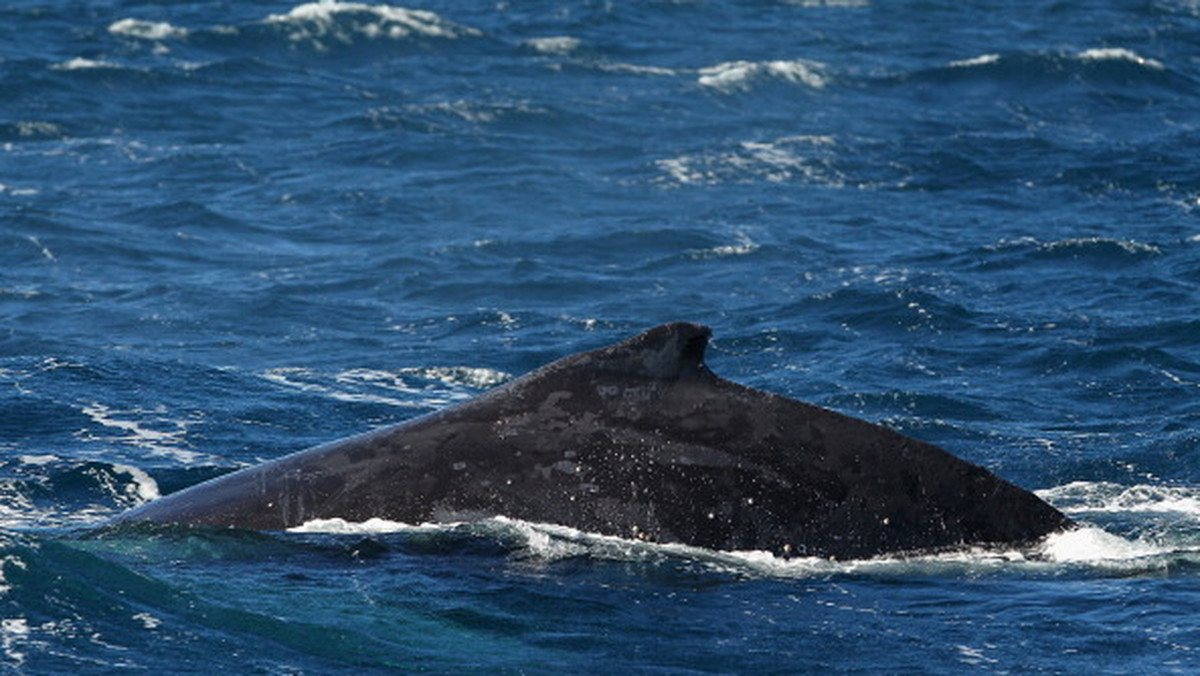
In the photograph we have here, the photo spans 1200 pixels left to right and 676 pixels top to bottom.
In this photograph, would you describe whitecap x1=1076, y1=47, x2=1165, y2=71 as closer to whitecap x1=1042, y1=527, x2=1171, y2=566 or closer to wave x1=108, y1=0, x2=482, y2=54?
wave x1=108, y1=0, x2=482, y2=54

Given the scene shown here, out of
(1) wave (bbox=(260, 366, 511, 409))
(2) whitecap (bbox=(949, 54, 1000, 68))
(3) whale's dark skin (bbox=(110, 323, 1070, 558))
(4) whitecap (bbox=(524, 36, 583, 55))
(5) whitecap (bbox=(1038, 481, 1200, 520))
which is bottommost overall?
(1) wave (bbox=(260, 366, 511, 409))

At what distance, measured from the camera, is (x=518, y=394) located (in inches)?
477

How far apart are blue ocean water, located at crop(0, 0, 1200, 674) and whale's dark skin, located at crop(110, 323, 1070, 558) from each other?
16 centimetres

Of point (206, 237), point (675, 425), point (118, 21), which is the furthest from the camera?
point (118, 21)

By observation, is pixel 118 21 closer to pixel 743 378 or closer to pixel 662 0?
pixel 662 0

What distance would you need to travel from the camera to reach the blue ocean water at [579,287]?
37.4 ft

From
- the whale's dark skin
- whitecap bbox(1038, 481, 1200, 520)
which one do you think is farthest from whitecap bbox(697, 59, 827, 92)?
the whale's dark skin

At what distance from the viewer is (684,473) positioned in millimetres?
11742

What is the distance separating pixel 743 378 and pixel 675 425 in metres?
9.63

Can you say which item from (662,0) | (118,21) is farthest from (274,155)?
(662,0)

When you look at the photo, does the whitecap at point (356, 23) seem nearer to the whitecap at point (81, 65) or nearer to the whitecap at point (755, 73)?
the whitecap at point (81, 65)

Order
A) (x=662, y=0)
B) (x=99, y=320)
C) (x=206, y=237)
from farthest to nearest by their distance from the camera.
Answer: (x=662, y=0)
(x=206, y=237)
(x=99, y=320)

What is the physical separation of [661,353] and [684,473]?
678mm

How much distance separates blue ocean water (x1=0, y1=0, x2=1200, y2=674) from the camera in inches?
448
